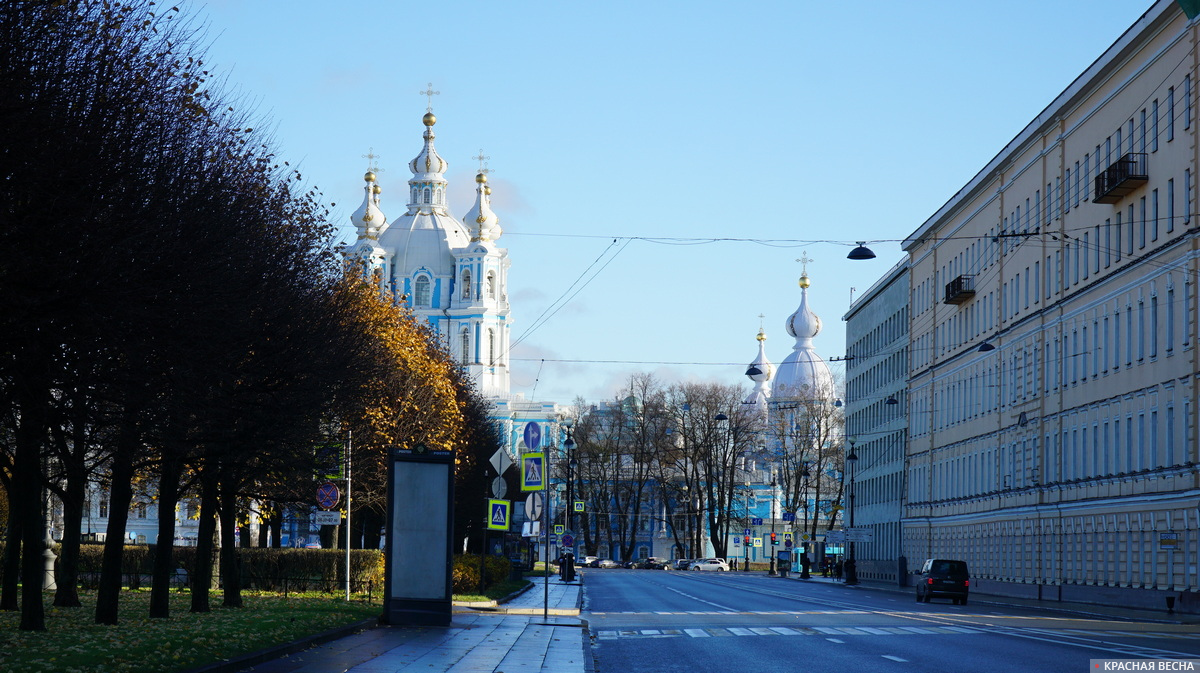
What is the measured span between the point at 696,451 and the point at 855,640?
291 ft

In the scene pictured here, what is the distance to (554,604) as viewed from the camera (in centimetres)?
4325

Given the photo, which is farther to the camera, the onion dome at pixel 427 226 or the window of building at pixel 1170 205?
the onion dome at pixel 427 226

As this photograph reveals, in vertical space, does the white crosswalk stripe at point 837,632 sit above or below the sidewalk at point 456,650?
below

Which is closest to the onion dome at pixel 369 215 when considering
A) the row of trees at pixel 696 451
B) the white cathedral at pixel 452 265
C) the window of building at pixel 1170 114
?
the white cathedral at pixel 452 265

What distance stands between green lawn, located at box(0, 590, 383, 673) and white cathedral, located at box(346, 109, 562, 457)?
117 m

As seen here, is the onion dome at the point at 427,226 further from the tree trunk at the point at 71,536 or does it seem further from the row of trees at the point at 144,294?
the tree trunk at the point at 71,536

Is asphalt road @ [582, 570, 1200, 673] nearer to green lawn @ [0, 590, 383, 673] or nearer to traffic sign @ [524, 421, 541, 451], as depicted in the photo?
traffic sign @ [524, 421, 541, 451]

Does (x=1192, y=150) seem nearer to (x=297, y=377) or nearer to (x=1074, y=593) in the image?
(x=1074, y=593)

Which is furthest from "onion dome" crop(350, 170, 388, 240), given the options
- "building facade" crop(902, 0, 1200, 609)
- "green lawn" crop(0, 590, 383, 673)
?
"green lawn" crop(0, 590, 383, 673)

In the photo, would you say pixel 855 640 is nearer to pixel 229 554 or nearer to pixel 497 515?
pixel 229 554

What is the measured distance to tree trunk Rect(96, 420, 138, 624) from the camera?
24.8 m

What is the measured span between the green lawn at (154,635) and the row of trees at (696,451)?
80.5 metres

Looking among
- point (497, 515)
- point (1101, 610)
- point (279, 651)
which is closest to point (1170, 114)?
point (1101, 610)

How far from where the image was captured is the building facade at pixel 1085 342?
1865 inches
